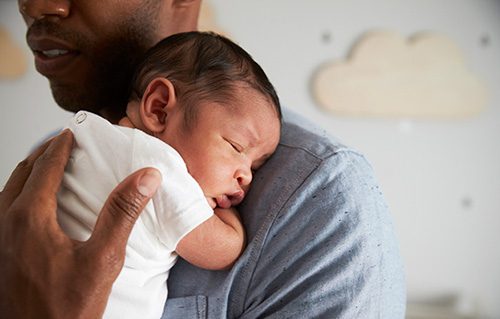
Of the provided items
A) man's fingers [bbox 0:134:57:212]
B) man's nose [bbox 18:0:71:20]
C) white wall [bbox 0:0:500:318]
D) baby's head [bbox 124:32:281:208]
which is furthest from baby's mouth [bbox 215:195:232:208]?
white wall [bbox 0:0:500:318]

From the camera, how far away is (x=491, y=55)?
2.65 metres

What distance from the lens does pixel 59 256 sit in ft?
2.07

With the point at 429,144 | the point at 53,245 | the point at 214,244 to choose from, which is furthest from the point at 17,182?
the point at 429,144

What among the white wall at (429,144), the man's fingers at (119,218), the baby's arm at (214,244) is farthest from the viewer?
the white wall at (429,144)

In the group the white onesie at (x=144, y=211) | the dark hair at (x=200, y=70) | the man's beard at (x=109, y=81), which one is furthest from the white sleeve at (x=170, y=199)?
the man's beard at (x=109, y=81)

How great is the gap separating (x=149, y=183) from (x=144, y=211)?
71mm

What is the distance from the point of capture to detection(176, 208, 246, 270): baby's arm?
28.5 inches

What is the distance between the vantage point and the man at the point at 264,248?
62 cm

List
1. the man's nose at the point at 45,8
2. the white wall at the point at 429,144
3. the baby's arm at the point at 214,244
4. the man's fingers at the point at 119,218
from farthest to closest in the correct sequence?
the white wall at the point at 429,144, the man's nose at the point at 45,8, the baby's arm at the point at 214,244, the man's fingers at the point at 119,218

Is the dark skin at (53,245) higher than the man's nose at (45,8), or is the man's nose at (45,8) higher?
the man's nose at (45,8)

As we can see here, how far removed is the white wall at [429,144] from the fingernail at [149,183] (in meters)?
1.98

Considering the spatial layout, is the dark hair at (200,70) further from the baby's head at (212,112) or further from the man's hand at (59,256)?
the man's hand at (59,256)

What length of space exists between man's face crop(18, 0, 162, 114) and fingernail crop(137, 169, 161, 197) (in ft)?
1.56

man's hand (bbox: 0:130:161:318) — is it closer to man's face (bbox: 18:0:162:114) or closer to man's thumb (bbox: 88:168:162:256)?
man's thumb (bbox: 88:168:162:256)
